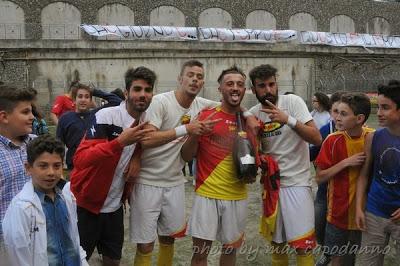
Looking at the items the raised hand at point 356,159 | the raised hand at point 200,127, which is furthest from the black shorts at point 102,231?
the raised hand at point 356,159

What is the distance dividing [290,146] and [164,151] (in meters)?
1.09

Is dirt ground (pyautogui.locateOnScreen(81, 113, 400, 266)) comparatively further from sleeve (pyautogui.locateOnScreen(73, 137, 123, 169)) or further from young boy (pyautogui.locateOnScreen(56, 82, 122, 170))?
sleeve (pyautogui.locateOnScreen(73, 137, 123, 169))

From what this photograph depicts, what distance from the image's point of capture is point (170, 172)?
12.5 ft

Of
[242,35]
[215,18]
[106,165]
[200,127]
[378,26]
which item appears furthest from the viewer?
[378,26]

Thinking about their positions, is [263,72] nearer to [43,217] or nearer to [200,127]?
[200,127]

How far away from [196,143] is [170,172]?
353 millimetres

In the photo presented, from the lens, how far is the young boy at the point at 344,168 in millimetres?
3746

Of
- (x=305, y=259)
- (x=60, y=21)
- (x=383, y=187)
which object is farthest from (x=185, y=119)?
(x=60, y=21)

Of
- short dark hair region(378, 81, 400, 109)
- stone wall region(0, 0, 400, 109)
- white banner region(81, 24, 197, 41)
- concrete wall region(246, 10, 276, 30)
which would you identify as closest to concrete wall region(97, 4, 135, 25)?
stone wall region(0, 0, 400, 109)

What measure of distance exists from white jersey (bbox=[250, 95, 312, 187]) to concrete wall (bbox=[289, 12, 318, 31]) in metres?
28.2

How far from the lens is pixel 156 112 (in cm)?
377

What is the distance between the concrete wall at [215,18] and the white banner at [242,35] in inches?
166

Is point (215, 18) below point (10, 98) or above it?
above

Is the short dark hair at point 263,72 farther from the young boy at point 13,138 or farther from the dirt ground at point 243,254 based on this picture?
the dirt ground at point 243,254
